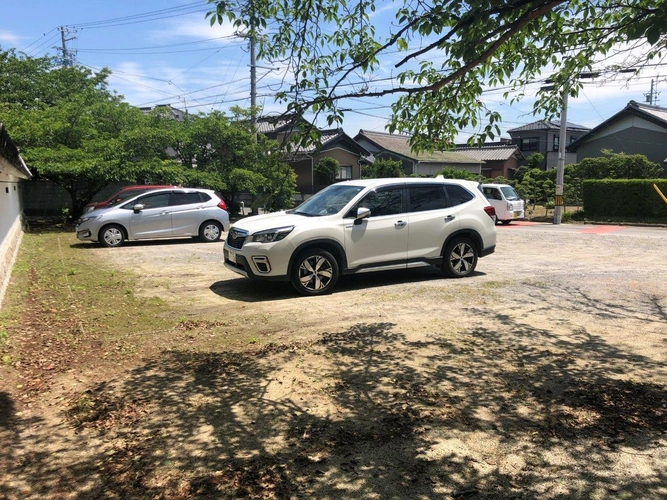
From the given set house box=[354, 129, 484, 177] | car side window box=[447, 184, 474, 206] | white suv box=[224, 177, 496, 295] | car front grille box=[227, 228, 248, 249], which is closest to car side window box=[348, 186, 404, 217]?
white suv box=[224, 177, 496, 295]

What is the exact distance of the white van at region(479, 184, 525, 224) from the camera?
22406 mm

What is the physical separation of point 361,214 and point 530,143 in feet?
162

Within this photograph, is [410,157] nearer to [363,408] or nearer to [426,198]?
[426,198]

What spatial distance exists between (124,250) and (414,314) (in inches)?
361

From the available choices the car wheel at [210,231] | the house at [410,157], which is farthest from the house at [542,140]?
the car wheel at [210,231]

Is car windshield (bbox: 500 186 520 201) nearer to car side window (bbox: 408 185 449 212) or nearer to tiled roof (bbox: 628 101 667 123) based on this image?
car side window (bbox: 408 185 449 212)

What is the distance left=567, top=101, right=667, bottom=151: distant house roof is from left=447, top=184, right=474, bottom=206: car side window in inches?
1215

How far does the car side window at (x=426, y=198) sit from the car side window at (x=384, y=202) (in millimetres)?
208

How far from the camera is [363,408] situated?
3.73 metres

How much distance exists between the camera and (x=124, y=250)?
12.9 meters

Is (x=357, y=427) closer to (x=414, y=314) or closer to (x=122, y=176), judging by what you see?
(x=414, y=314)

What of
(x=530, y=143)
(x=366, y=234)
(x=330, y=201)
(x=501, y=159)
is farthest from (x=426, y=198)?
(x=530, y=143)

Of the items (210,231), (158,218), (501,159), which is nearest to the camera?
(158,218)

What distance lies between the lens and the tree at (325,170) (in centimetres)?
3709
